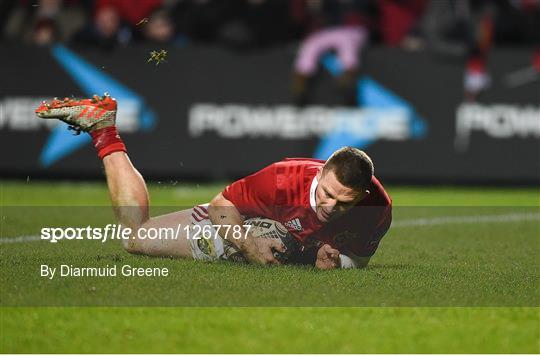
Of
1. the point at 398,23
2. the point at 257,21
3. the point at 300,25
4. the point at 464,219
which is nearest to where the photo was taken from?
the point at 464,219

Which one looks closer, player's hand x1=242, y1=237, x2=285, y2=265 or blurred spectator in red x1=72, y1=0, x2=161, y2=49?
player's hand x1=242, y1=237, x2=285, y2=265

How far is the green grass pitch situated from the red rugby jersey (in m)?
0.24

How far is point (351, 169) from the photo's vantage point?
23.6 feet

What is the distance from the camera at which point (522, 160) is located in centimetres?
1562

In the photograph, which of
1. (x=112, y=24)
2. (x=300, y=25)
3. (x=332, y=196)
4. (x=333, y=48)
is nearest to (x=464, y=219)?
(x=333, y=48)

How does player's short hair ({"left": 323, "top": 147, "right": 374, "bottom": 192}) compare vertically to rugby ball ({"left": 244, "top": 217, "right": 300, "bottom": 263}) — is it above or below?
above

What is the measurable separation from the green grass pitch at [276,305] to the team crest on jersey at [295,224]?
269 mm

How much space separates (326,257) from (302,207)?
1.36ft

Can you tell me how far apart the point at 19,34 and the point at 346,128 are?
4834mm

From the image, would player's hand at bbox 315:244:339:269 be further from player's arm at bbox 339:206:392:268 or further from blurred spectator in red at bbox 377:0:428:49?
blurred spectator in red at bbox 377:0:428:49

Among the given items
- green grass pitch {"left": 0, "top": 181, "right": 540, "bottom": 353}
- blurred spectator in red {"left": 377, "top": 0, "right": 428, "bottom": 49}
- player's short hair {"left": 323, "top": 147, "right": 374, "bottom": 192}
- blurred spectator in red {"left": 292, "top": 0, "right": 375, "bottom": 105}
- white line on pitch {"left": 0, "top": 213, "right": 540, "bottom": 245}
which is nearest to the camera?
green grass pitch {"left": 0, "top": 181, "right": 540, "bottom": 353}

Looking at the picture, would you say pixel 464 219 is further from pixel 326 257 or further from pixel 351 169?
pixel 351 169

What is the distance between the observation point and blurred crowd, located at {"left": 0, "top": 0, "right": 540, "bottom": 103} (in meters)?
15.6

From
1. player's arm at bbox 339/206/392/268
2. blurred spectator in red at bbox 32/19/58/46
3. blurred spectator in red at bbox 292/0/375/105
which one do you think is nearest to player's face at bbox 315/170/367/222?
player's arm at bbox 339/206/392/268
